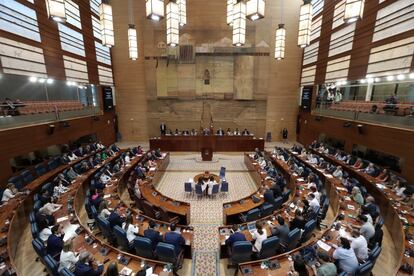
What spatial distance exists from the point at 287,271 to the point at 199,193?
535 centimetres

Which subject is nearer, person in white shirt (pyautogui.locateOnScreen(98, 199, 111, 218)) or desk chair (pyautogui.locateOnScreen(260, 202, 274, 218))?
person in white shirt (pyautogui.locateOnScreen(98, 199, 111, 218))

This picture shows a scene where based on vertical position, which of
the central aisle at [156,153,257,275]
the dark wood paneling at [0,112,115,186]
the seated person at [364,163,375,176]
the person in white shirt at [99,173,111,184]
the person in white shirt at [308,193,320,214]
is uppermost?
the dark wood paneling at [0,112,115,186]

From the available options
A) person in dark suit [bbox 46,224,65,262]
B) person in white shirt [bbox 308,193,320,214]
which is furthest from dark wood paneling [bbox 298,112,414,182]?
person in dark suit [bbox 46,224,65,262]

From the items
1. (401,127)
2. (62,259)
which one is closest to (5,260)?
(62,259)

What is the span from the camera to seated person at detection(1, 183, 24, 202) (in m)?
6.81

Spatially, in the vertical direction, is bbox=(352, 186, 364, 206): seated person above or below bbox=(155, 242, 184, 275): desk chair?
above

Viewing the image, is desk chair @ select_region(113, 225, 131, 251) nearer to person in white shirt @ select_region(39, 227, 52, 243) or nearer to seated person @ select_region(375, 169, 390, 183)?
person in white shirt @ select_region(39, 227, 52, 243)

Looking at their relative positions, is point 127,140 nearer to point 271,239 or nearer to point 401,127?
point 271,239

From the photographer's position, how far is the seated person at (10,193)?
6.81 m

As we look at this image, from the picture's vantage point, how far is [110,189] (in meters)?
7.96

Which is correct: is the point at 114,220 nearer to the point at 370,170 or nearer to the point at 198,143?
the point at 198,143

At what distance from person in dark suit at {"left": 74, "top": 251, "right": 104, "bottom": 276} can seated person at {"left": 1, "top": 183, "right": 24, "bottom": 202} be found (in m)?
5.23

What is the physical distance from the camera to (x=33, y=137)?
9.50 meters

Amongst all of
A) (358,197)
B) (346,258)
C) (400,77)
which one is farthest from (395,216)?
(400,77)
